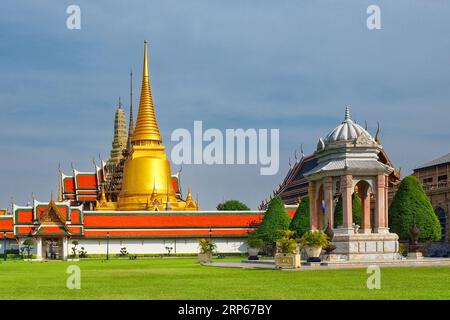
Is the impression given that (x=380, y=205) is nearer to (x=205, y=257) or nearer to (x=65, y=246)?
(x=205, y=257)

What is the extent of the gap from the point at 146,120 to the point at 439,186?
47.6 meters

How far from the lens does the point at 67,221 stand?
89.6 meters

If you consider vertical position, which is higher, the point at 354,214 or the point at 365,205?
the point at 365,205

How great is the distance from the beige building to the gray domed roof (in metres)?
27.5

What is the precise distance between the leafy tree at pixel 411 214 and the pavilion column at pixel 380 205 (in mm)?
16766

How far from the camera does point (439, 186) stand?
82375mm

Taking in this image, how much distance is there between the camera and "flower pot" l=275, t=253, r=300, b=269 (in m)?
41.3

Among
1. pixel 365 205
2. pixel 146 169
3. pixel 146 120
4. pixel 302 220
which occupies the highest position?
pixel 146 120

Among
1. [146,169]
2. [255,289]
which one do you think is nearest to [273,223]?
[146,169]

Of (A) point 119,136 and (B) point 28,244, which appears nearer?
(B) point 28,244

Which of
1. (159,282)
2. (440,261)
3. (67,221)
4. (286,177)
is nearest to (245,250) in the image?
(67,221)

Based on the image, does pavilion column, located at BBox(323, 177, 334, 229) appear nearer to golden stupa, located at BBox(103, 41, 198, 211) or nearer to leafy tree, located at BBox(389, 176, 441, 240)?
leafy tree, located at BBox(389, 176, 441, 240)

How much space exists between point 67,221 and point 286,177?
5247 centimetres

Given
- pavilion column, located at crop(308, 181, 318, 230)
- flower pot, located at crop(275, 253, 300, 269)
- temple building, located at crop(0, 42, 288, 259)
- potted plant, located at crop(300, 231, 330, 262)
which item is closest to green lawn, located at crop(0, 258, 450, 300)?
flower pot, located at crop(275, 253, 300, 269)
